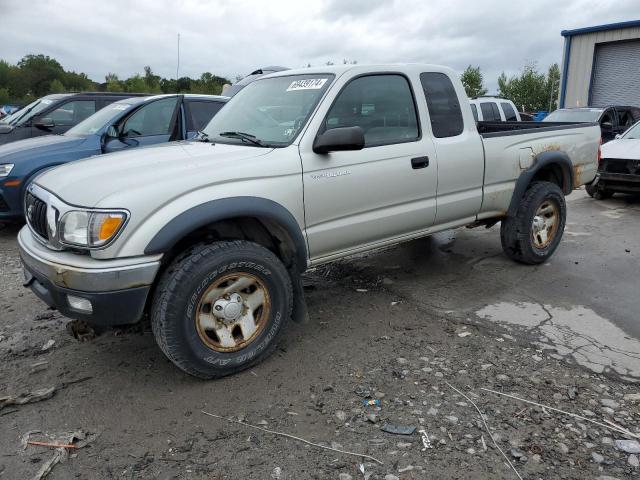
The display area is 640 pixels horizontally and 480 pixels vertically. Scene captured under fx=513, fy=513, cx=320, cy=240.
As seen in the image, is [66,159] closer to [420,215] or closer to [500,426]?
[420,215]

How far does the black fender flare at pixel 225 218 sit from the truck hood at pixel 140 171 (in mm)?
158

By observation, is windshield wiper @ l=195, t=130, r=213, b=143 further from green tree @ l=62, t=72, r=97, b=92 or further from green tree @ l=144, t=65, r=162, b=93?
green tree @ l=62, t=72, r=97, b=92

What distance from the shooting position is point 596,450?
2.49 metres

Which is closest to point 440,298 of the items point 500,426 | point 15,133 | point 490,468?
point 500,426

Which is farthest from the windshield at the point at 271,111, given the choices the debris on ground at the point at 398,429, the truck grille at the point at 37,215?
the debris on ground at the point at 398,429

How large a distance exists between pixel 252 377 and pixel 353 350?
734mm

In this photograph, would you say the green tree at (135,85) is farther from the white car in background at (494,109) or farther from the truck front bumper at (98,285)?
the truck front bumper at (98,285)

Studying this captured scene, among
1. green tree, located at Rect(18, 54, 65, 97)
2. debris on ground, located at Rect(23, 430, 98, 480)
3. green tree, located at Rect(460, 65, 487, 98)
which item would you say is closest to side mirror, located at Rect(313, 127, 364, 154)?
debris on ground, located at Rect(23, 430, 98, 480)

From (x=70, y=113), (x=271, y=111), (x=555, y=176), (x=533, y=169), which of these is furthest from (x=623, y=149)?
(x=70, y=113)

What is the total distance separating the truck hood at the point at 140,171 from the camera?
2.84 m

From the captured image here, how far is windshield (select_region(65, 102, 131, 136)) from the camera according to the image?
7.11 metres

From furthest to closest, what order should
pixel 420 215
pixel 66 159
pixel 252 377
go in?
pixel 66 159 < pixel 420 215 < pixel 252 377

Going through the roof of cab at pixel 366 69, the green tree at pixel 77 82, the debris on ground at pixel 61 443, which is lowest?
the debris on ground at pixel 61 443

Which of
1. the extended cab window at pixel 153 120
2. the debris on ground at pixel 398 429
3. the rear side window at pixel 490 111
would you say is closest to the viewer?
the debris on ground at pixel 398 429
